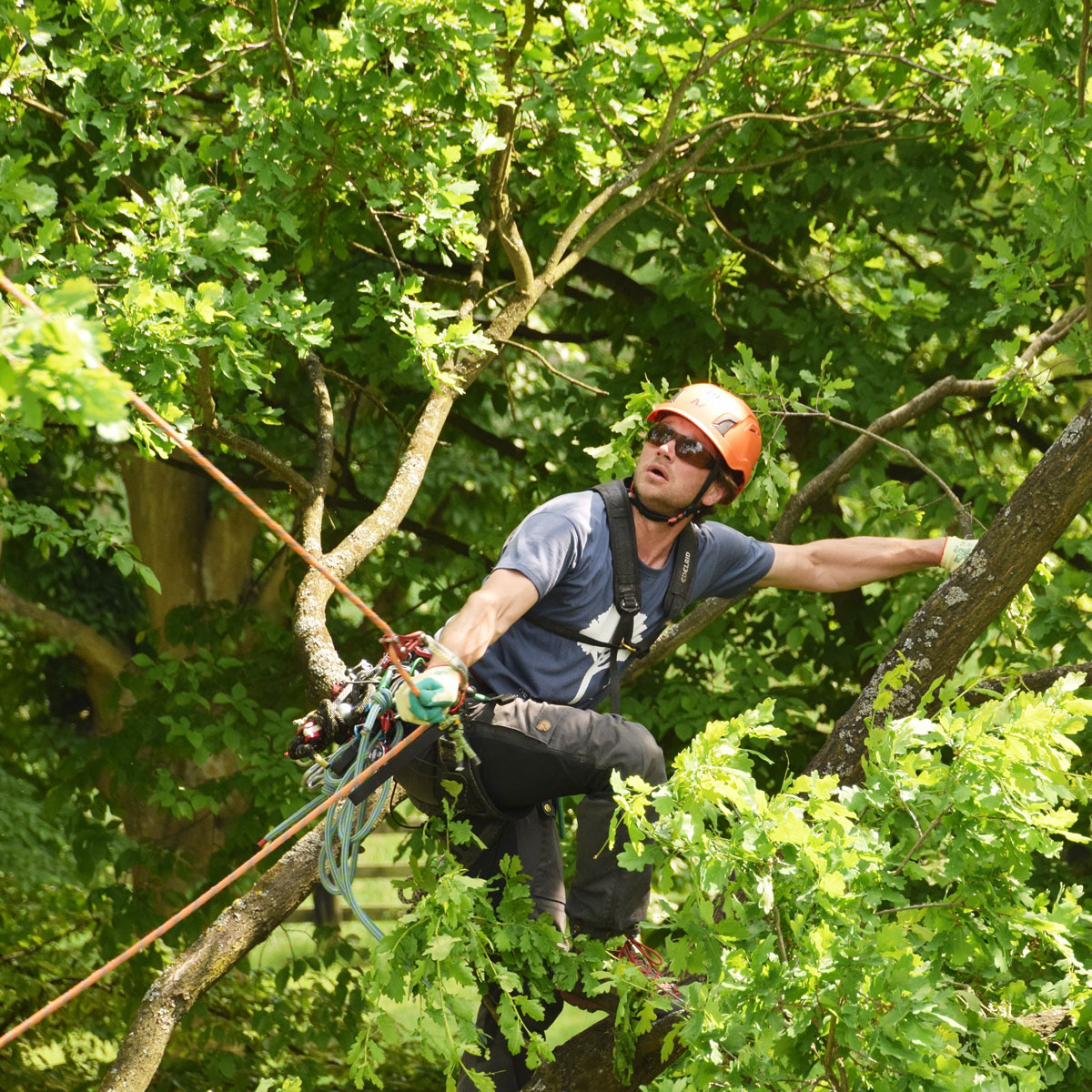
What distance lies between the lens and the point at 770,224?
6.23 meters

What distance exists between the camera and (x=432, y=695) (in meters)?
2.75

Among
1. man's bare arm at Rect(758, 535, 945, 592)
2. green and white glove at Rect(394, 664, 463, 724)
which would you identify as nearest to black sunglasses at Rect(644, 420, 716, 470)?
man's bare arm at Rect(758, 535, 945, 592)

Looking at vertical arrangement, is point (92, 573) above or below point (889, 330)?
below

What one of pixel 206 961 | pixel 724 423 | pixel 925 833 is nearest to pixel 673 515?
pixel 724 423

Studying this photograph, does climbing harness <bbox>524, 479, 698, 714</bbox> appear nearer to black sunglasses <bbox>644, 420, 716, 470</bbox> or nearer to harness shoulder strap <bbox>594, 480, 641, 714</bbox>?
harness shoulder strap <bbox>594, 480, 641, 714</bbox>

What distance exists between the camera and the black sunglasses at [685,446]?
11.6 feet

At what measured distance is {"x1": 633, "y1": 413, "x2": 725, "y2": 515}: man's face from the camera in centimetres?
342

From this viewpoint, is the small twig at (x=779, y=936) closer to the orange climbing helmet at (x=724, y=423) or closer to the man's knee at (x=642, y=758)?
the man's knee at (x=642, y=758)

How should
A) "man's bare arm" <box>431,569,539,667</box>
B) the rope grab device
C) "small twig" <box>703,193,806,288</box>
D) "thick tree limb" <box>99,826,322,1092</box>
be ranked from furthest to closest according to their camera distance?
1. "small twig" <box>703,193,806,288</box>
2. "thick tree limb" <box>99,826,322,1092</box>
3. the rope grab device
4. "man's bare arm" <box>431,569,539,667</box>

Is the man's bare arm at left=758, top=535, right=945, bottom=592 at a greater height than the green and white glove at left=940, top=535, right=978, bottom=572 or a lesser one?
lesser

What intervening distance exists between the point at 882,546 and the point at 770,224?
2796 mm

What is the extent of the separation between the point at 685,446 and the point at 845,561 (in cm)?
65

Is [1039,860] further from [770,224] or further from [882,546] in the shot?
[770,224]

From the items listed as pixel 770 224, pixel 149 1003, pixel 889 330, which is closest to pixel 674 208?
pixel 770 224
